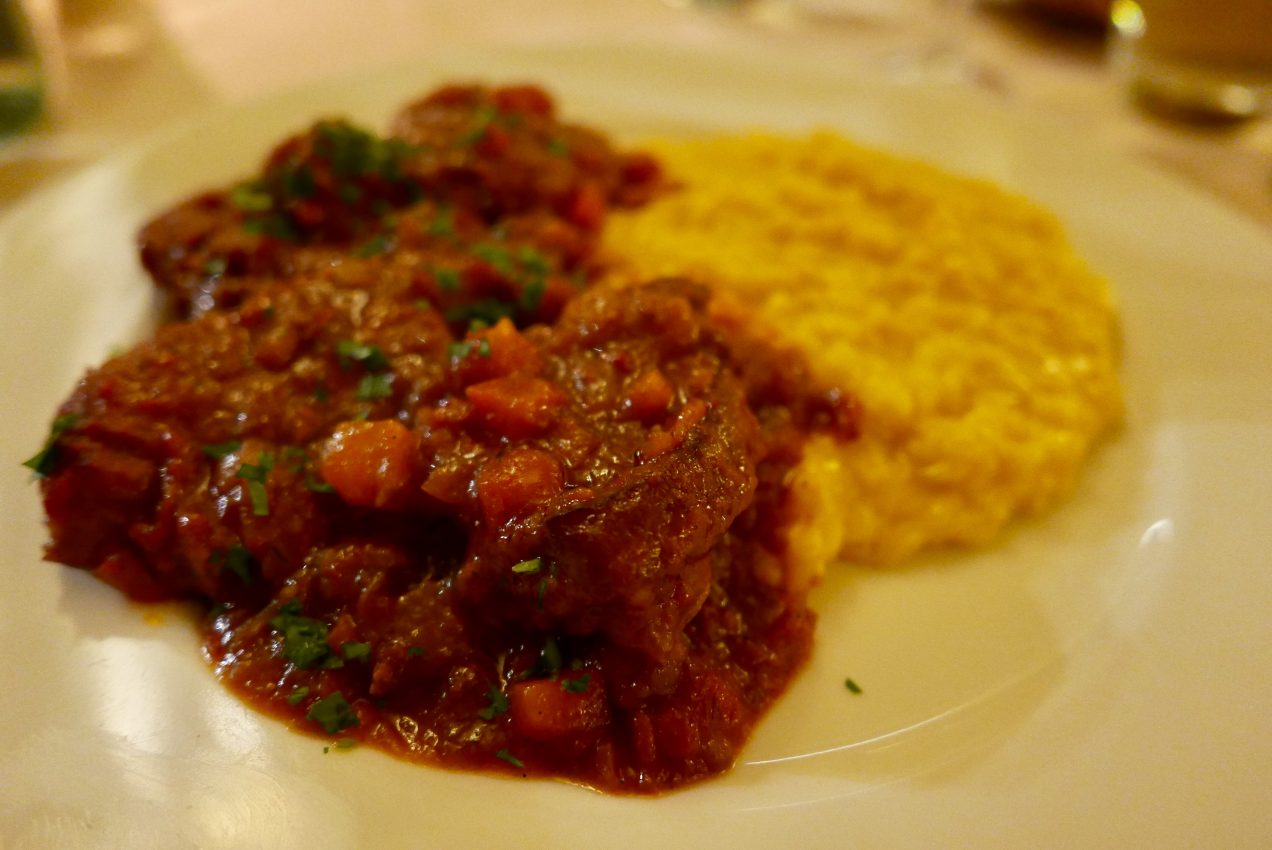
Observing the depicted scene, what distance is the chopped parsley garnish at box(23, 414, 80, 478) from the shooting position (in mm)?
3191

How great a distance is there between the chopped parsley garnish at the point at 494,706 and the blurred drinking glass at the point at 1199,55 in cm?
620

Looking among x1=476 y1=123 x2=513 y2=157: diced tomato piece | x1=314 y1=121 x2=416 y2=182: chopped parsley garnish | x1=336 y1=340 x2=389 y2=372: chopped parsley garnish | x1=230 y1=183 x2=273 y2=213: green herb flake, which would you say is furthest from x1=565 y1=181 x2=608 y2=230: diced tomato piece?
x1=336 y1=340 x2=389 y2=372: chopped parsley garnish

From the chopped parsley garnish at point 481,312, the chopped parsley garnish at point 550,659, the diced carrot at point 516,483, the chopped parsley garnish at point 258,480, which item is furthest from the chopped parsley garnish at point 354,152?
the chopped parsley garnish at point 550,659

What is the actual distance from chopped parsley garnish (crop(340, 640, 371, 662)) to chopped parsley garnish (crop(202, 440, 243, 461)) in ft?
2.79

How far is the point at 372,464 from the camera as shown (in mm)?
3205

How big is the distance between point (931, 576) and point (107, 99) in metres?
6.52

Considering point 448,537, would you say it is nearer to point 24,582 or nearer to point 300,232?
point 24,582

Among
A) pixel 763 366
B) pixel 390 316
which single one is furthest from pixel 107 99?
pixel 763 366

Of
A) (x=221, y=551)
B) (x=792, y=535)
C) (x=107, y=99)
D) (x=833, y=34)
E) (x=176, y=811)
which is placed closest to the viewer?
(x=176, y=811)

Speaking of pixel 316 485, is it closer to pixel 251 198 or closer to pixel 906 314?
pixel 251 198

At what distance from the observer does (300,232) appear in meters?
4.58

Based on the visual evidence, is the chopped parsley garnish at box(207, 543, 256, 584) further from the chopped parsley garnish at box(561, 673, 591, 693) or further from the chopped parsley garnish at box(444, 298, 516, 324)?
the chopped parsley garnish at box(444, 298, 516, 324)

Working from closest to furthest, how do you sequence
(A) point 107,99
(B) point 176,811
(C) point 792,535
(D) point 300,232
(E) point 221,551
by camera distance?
(B) point 176,811 → (E) point 221,551 → (C) point 792,535 → (D) point 300,232 → (A) point 107,99

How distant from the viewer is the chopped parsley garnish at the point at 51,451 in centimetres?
319
